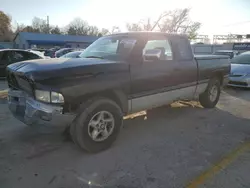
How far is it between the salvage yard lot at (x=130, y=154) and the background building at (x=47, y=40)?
45813mm

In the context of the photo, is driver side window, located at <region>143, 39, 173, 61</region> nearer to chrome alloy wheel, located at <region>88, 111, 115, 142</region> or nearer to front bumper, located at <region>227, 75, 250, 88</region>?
chrome alloy wheel, located at <region>88, 111, 115, 142</region>

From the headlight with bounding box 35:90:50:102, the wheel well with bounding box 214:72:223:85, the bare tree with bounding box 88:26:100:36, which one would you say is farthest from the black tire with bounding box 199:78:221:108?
the bare tree with bounding box 88:26:100:36

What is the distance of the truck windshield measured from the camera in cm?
409

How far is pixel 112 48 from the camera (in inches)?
172

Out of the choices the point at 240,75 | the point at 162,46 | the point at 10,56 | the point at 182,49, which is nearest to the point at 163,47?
the point at 162,46

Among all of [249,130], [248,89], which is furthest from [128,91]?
[248,89]

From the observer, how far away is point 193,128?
4918 millimetres

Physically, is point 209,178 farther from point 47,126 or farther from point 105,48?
point 105,48

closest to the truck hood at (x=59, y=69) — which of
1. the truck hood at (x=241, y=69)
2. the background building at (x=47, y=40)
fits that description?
the truck hood at (x=241, y=69)

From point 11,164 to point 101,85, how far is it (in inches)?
66.8

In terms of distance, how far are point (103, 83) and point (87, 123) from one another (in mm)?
637

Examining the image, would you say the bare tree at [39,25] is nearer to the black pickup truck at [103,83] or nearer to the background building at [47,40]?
the background building at [47,40]

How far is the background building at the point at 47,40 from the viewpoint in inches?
1863

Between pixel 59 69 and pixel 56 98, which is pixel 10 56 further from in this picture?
pixel 56 98
